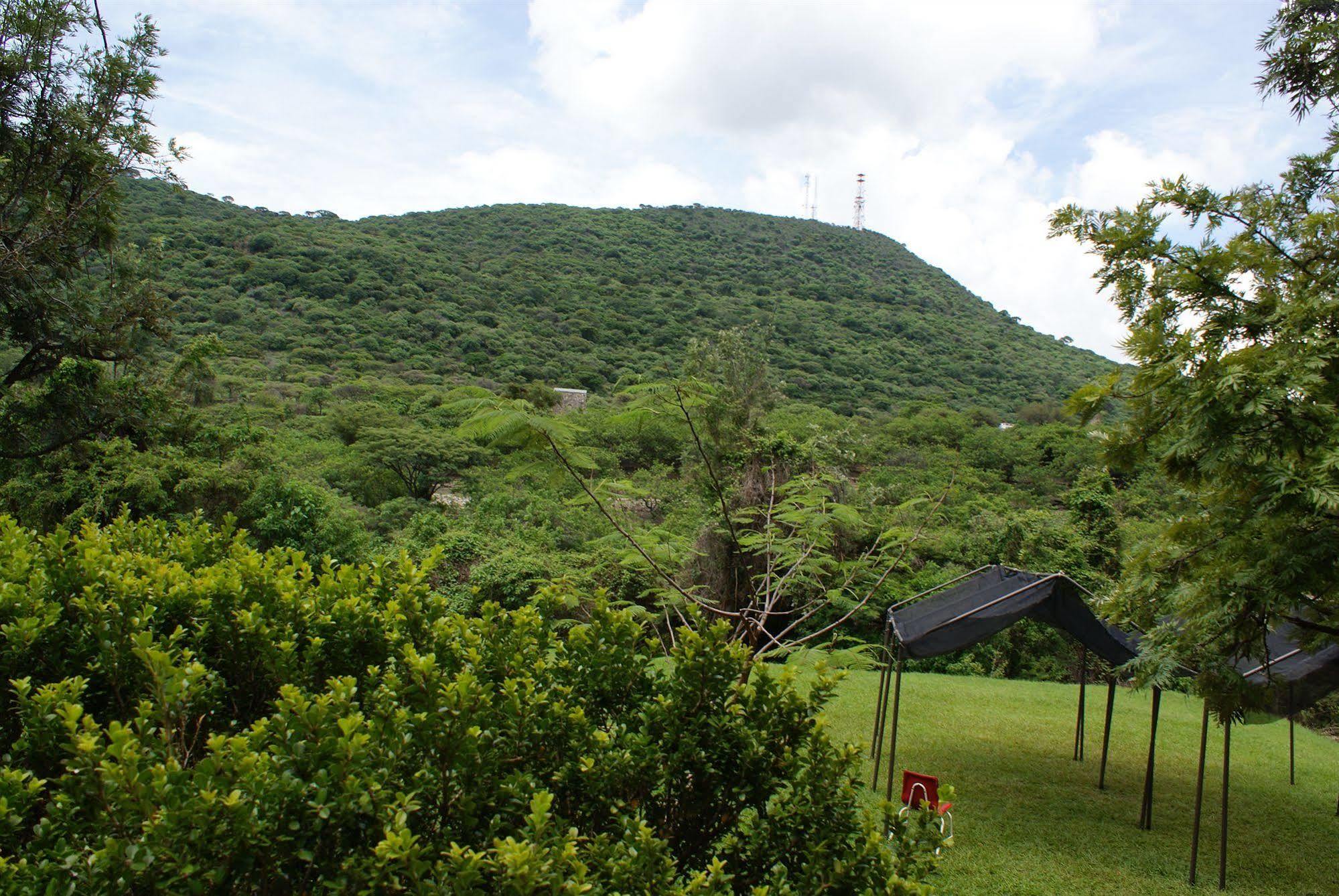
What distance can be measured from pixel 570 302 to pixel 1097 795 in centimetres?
4840

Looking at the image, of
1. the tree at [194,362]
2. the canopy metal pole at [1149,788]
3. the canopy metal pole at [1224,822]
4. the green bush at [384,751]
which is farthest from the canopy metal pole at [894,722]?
the tree at [194,362]

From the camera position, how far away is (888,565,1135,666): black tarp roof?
20.8ft

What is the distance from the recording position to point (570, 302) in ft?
170

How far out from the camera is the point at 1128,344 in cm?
394

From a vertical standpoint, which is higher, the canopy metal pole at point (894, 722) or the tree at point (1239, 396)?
the tree at point (1239, 396)

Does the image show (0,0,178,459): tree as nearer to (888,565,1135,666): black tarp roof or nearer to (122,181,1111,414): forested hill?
(888,565,1135,666): black tarp roof

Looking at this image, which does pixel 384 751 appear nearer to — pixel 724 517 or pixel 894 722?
pixel 724 517

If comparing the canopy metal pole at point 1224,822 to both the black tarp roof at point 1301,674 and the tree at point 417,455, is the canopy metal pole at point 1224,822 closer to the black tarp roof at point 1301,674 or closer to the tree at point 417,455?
the black tarp roof at point 1301,674

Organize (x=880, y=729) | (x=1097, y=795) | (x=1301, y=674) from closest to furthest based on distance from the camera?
(x=1301, y=674) → (x=1097, y=795) → (x=880, y=729)

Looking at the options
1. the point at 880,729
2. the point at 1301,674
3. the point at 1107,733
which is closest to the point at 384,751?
the point at 880,729

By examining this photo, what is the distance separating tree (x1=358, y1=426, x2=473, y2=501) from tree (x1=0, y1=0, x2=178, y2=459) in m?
9.14

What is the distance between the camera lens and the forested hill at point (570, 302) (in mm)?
40062

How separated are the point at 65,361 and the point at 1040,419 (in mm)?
39378

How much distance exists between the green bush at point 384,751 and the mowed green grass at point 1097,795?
1786mm
